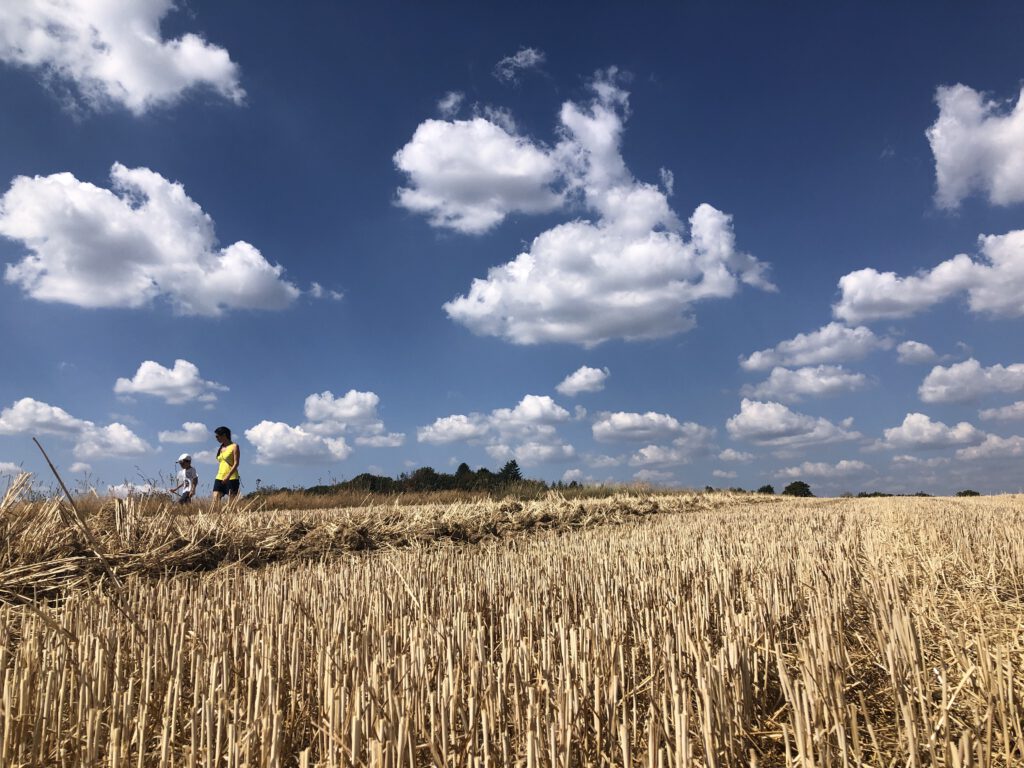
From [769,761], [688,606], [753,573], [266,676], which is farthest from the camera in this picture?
[753,573]

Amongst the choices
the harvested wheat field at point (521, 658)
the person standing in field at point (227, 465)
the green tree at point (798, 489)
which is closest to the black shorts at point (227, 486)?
the person standing in field at point (227, 465)

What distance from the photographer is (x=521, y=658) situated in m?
2.73

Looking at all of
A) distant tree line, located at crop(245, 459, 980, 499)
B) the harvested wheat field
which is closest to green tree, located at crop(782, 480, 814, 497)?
distant tree line, located at crop(245, 459, 980, 499)

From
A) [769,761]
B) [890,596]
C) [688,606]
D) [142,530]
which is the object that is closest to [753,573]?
[890,596]

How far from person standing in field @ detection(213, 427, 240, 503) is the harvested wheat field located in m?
4.74

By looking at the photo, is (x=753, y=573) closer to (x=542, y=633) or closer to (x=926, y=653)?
(x=926, y=653)

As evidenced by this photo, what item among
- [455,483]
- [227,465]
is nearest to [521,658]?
[227,465]

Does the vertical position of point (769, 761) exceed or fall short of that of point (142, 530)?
it falls short

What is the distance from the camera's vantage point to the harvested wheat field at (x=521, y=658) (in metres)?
2.17

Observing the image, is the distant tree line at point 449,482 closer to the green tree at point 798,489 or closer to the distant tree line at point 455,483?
the distant tree line at point 455,483

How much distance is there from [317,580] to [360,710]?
359 centimetres

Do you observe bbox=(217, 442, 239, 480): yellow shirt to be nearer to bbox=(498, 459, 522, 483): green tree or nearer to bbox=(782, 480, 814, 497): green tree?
bbox=(498, 459, 522, 483): green tree

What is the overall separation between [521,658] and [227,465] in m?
10.2

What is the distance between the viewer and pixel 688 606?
12.8 feet
